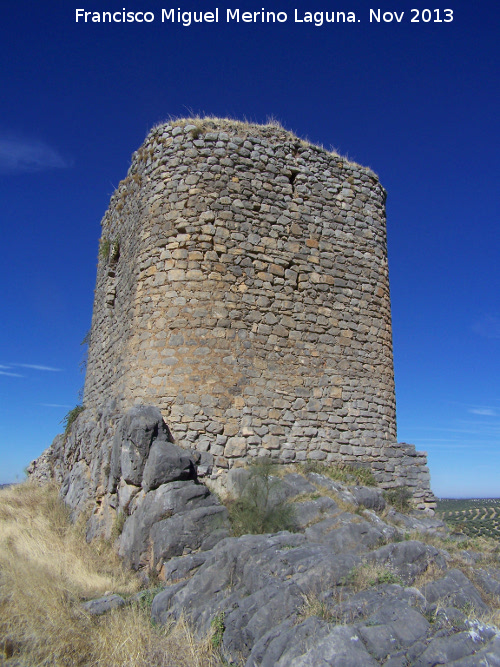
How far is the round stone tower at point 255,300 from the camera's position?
8.31 metres

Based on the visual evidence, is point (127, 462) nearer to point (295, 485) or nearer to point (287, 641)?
point (295, 485)

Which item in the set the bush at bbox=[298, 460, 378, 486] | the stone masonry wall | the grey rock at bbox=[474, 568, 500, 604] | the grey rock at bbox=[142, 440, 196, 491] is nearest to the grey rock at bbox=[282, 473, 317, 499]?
the bush at bbox=[298, 460, 378, 486]

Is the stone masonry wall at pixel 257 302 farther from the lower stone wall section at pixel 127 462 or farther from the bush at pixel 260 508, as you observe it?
the bush at pixel 260 508

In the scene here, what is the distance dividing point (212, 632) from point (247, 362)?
4631 mm

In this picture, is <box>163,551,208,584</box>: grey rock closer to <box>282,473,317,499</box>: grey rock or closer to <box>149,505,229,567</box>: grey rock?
<box>149,505,229,567</box>: grey rock

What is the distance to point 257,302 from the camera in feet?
28.9

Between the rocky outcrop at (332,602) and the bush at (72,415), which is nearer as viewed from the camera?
the rocky outcrop at (332,602)

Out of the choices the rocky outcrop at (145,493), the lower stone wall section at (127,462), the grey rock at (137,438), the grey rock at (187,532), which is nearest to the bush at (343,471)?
the lower stone wall section at (127,462)

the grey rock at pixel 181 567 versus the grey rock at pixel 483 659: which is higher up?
the grey rock at pixel 483 659

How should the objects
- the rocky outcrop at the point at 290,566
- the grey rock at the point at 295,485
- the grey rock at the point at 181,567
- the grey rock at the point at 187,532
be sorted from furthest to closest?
the grey rock at the point at 295,485
the grey rock at the point at 187,532
the grey rock at the point at 181,567
the rocky outcrop at the point at 290,566

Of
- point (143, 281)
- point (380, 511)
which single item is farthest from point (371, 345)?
point (143, 281)

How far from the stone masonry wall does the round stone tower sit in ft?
0.08

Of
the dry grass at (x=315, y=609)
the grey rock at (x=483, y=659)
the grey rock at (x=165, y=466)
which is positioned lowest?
the grey rock at (x=483, y=659)

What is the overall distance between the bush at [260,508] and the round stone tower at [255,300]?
84 centimetres
